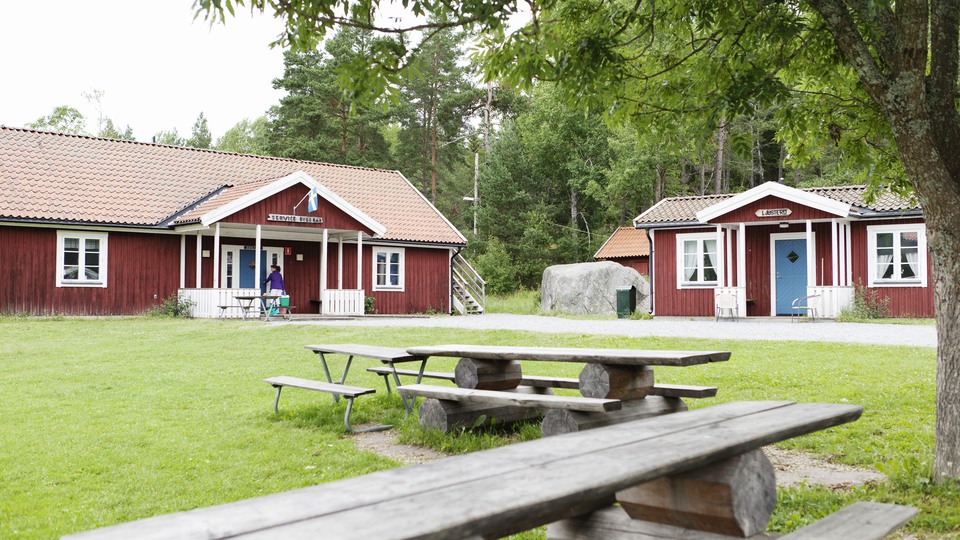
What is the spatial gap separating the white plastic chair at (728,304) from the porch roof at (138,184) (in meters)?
10.2

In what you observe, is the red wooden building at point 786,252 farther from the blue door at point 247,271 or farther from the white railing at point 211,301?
the white railing at point 211,301

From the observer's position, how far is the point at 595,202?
144 feet

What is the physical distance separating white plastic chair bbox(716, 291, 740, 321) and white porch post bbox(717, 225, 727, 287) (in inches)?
45.9

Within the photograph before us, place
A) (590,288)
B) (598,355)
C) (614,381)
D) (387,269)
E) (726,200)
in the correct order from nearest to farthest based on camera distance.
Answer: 1. (598,355)
2. (614,381)
3. (726,200)
4. (590,288)
5. (387,269)

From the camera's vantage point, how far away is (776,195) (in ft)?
71.8

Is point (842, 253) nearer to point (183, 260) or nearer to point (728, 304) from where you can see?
point (728, 304)

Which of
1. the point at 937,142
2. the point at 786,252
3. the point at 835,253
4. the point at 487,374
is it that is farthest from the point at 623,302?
the point at 937,142

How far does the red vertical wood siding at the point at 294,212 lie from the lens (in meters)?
22.0

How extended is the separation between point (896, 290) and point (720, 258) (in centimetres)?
469

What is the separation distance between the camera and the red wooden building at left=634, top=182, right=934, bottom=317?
69.1 ft

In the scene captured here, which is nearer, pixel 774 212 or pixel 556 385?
pixel 556 385

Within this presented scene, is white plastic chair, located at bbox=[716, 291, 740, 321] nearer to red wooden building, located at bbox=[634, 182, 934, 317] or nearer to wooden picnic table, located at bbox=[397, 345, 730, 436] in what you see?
red wooden building, located at bbox=[634, 182, 934, 317]

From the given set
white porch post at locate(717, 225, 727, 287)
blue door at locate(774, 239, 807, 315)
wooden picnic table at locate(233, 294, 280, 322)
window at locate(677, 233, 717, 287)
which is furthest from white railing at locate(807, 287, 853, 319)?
wooden picnic table at locate(233, 294, 280, 322)

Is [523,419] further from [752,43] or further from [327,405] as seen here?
[752,43]
